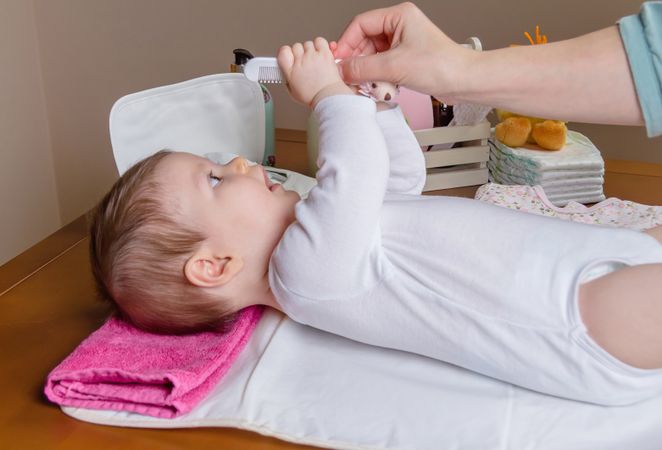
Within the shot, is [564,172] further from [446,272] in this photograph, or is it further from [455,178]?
[446,272]

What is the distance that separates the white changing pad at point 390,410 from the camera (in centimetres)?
78

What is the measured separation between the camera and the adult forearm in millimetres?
875

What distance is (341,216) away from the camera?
33.6 inches

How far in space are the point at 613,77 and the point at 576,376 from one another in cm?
35

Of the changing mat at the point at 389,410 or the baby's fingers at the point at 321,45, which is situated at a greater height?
the baby's fingers at the point at 321,45

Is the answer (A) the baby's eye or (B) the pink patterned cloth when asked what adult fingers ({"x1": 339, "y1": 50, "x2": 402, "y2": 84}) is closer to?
(A) the baby's eye

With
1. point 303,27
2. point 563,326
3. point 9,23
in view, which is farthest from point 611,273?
point 9,23

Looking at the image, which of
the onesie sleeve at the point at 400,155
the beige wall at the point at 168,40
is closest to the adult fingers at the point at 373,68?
the onesie sleeve at the point at 400,155

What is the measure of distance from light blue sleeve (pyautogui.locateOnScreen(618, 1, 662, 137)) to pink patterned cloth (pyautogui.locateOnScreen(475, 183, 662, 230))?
33 cm

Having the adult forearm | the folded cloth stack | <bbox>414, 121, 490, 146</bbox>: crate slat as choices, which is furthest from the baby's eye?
the folded cloth stack

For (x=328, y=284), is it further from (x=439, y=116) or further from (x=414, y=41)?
(x=439, y=116)

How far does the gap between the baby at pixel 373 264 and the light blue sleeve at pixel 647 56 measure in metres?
0.15

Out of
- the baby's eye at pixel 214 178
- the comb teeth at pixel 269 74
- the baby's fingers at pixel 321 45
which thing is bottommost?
the baby's eye at pixel 214 178

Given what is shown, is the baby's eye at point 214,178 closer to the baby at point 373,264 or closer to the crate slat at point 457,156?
the baby at point 373,264
